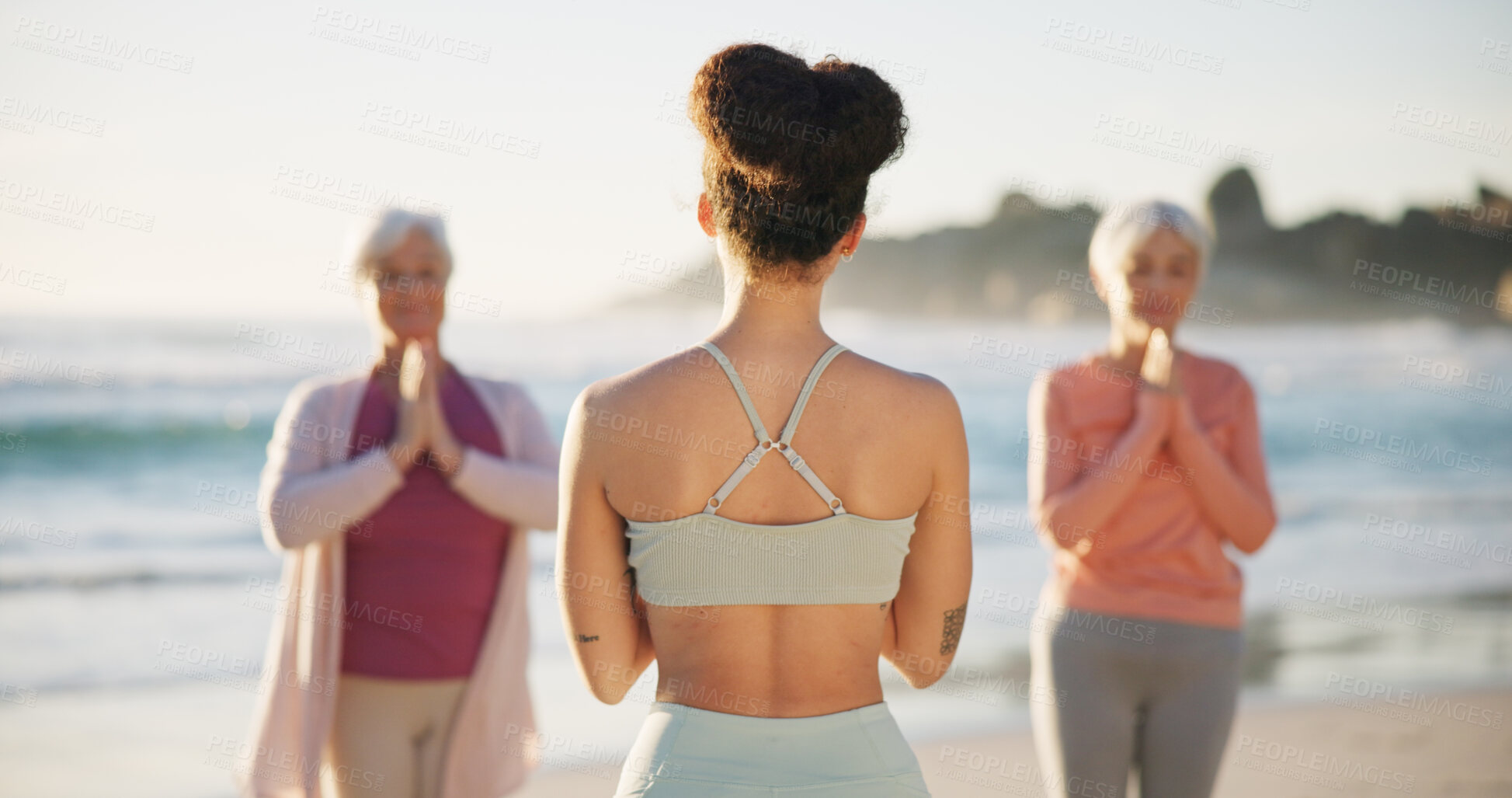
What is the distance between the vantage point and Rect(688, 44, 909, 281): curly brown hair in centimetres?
163

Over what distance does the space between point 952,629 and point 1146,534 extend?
143 cm

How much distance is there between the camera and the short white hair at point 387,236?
313 centimetres

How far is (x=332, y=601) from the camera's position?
303 cm

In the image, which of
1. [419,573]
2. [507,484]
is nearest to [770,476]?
[507,484]

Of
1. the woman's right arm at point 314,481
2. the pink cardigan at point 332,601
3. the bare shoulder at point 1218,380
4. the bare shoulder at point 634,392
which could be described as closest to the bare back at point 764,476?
the bare shoulder at point 634,392

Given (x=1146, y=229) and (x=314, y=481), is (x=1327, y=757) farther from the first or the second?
(x=314, y=481)

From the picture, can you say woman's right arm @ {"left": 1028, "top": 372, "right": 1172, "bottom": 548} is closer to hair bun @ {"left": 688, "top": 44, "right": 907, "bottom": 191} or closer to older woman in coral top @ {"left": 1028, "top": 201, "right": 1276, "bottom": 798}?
older woman in coral top @ {"left": 1028, "top": 201, "right": 1276, "bottom": 798}

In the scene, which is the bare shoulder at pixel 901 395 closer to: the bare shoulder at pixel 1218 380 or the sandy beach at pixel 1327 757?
the bare shoulder at pixel 1218 380

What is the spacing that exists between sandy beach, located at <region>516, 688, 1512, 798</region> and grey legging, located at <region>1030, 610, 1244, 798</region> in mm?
2373

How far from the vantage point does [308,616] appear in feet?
9.86

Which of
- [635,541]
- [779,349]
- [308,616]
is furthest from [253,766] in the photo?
[779,349]

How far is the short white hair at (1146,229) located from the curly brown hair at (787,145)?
1702 millimetres

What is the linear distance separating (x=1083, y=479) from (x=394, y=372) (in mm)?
2059

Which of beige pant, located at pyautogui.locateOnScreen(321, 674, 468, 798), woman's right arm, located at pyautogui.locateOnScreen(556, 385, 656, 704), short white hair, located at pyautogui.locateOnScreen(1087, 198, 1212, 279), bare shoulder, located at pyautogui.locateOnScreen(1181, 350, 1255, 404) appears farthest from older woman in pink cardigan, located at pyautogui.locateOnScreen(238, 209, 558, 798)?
bare shoulder, located at pyautogui.locateOnScreen(1181, 350, 1255, 404)
